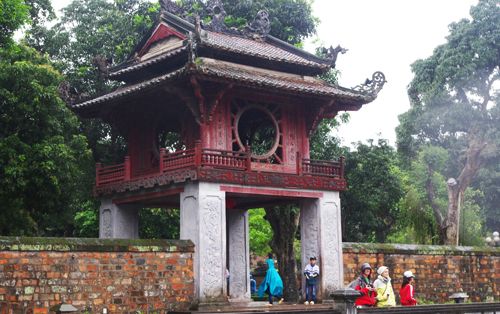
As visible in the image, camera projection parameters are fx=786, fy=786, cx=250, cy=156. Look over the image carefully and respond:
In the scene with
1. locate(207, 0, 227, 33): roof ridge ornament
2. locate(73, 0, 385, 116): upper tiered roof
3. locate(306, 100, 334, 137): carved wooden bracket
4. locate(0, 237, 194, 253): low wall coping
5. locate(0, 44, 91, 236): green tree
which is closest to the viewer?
locate(0, 237, 194, 253): low wall coping

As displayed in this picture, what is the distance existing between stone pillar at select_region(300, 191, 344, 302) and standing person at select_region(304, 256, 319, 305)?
0.47m

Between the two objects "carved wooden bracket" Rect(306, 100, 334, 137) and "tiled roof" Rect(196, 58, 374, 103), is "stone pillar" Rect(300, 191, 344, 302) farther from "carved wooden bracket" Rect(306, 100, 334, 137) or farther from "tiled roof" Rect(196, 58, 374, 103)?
"tiled roof" Rect(196, 58, 374, 103)

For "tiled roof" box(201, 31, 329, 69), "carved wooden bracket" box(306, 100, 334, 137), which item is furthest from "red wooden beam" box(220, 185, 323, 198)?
"tiled roof" box(201, 31, 329, 69)

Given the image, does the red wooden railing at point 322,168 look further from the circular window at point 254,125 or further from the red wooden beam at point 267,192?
the circular window at point 254,125

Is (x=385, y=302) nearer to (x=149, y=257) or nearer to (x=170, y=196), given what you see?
(x=149, y=257)

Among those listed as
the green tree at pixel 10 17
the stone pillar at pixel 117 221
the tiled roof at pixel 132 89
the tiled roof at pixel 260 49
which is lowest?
the stone pillar at pixel 117 221

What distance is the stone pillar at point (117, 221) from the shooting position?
2273cm

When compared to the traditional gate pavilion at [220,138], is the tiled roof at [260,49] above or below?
above

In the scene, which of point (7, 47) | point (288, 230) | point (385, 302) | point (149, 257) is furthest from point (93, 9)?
point (385, 302)

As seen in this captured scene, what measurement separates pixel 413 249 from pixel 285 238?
758 cm

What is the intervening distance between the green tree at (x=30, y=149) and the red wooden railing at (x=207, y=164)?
1130 millimetres

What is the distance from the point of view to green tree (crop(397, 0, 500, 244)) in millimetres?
34812

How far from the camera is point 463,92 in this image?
36156mm

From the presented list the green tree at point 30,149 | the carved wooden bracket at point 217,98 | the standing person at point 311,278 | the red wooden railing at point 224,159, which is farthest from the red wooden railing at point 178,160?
the standing person at point 311,278
